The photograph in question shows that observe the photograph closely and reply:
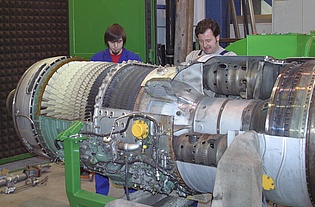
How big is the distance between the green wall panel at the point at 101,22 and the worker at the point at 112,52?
202cm

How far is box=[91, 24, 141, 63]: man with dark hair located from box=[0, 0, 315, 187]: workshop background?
1.85 metres

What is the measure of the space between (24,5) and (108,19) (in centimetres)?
110

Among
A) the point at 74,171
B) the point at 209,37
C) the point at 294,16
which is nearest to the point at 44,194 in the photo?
the point at 74,171

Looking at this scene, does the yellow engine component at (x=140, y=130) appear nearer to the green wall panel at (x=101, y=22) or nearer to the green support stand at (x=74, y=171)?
the green support stand at (x=74, y=171)

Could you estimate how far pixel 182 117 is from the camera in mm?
2684

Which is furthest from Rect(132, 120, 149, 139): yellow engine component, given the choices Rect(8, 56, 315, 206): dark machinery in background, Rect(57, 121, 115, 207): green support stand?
Rect(57, 121, 115, 207): green support stand

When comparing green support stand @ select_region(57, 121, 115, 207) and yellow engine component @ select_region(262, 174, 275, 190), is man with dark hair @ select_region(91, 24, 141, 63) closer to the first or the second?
green support stand @ select_region(57, 121, 115, 207)

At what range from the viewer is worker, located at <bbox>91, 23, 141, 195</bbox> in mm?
4004

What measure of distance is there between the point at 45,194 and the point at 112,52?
5.14ft

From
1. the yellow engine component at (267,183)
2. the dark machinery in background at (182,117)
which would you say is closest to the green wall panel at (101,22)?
the dark machinery in background at (182,117)

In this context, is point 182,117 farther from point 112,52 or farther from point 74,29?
point 74,29

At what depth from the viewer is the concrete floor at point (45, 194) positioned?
14.6 ft

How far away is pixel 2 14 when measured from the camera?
5.48 meters

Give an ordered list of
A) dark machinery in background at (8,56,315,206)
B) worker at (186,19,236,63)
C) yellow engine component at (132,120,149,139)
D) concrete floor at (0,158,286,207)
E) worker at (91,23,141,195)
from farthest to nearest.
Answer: concrete floor at (0,158,286,207) < worker at (91,23,141,195) < worker at (186,19,236,63) < yellow engine component at (132,120,149,139) < dark machinery in background at (8,56,315,206)
